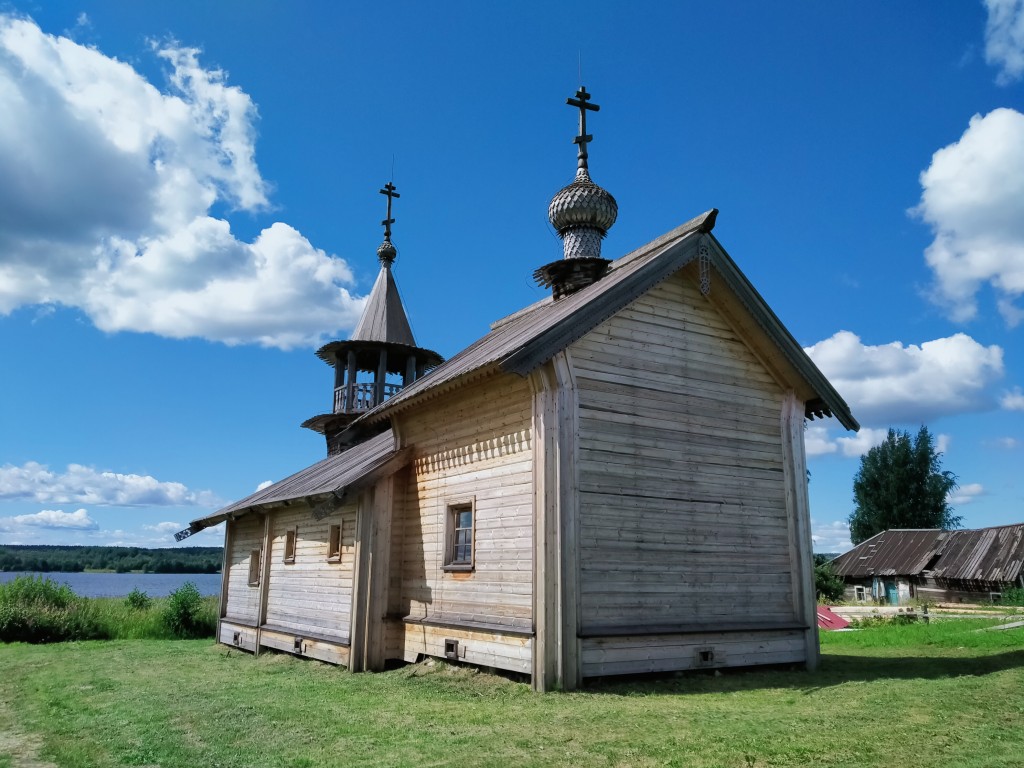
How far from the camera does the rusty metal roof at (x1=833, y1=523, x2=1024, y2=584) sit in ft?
143

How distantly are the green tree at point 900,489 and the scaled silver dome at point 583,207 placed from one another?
5556cm

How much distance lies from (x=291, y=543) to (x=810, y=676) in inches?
450

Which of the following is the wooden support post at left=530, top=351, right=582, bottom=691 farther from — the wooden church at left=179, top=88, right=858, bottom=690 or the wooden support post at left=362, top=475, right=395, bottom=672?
the wooden support post at left=362, top=475, right=395, bottom=672

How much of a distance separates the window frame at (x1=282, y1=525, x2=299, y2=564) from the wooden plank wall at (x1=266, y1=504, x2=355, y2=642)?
0.08 metres

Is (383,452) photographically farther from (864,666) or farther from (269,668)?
(864,666)

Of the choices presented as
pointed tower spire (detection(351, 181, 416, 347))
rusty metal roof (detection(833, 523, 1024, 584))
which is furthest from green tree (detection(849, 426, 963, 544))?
pointed tower spire (detection(351, 181, 416, 347))

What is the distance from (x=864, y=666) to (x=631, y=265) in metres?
7.85

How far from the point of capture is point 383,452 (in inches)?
653

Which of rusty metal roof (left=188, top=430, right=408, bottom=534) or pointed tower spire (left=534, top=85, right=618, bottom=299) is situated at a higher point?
pointed tower spire (left=534, top=85, right=618, bottom=299)

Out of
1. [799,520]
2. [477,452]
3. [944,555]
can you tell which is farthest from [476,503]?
[944,555]

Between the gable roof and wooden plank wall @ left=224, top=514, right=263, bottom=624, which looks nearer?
the gable roof

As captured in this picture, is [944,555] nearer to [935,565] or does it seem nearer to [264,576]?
[935,565]

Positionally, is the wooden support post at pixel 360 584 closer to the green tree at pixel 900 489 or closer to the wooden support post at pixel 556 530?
the wooden support post at pixel 556 530

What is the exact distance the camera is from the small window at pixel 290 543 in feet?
61.1
